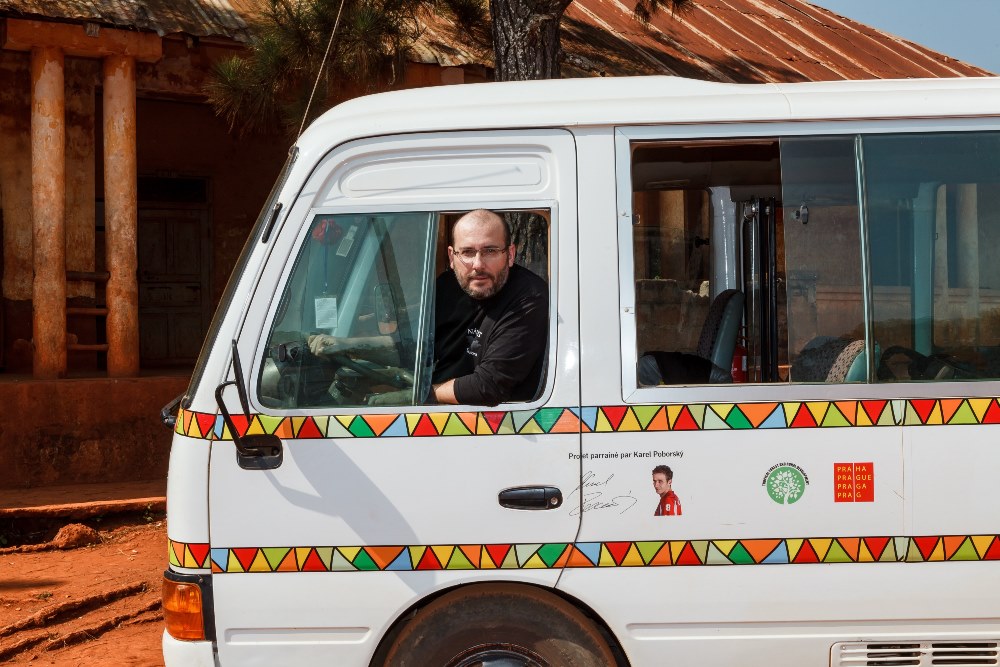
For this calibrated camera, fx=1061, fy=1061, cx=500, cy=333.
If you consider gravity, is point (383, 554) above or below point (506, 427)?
below

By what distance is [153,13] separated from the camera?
8648 millimetres

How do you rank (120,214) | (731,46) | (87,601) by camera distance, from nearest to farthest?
(87,601), (120,214), (731,46)

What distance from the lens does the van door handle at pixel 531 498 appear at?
Answer: 2.95 metres

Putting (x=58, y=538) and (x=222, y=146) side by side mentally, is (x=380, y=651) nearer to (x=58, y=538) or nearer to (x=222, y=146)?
(x=58, y=538)

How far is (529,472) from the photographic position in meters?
2.95

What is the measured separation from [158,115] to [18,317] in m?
3.52

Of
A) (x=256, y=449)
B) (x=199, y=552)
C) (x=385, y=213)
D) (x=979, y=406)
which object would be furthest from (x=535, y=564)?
(x=979, y=406)

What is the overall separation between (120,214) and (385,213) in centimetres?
665

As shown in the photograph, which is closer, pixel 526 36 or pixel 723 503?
pixel 723 503

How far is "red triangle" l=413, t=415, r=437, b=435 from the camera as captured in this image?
9.75 feet

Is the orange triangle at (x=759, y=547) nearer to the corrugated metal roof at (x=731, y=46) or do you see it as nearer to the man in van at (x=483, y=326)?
the man in van at (x=483, y=326)

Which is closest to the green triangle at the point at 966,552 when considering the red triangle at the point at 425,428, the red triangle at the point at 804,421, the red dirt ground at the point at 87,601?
the red triangle at the point at 804,421

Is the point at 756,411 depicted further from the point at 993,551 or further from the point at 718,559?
the point at 993,551

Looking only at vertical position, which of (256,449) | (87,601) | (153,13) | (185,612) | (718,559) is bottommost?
(87,601)
